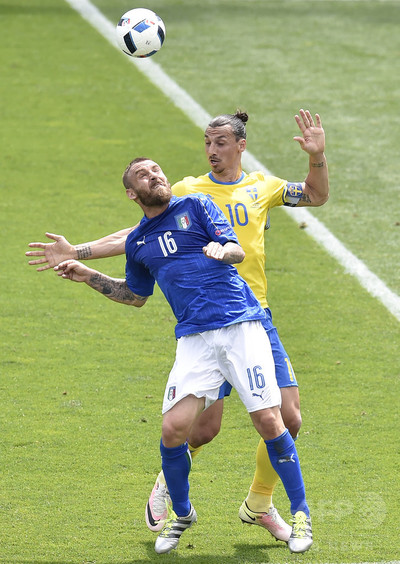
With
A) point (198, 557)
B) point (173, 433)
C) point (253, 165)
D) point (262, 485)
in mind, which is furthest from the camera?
point (253, 165)

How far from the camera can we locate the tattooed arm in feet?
19.9

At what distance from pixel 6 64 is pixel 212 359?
452 inches

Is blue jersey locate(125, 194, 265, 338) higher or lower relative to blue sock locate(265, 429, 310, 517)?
higher

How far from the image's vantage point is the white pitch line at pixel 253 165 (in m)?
10.2

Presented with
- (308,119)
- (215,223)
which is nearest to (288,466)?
(215,223)

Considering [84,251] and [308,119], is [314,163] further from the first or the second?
[84,251]

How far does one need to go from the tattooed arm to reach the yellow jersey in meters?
0.71

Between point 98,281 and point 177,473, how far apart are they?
126 centimetres

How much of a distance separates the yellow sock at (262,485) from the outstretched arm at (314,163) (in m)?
1.63

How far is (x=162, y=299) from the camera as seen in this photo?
10117 millimetres

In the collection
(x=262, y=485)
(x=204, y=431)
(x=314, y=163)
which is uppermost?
(x=314, y=163)

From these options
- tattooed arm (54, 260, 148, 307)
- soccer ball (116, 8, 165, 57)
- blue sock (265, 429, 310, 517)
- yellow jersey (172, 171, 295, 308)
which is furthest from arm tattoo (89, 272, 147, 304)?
soccer ball (116, 8, 165, 57)

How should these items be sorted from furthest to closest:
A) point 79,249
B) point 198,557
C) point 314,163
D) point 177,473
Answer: point 314,163, point 79,249, point 198,557, point 177,473

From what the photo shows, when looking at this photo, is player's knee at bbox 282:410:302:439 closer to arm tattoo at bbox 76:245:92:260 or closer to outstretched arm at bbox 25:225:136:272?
outstretched arm at bbox 25:225:136:272
